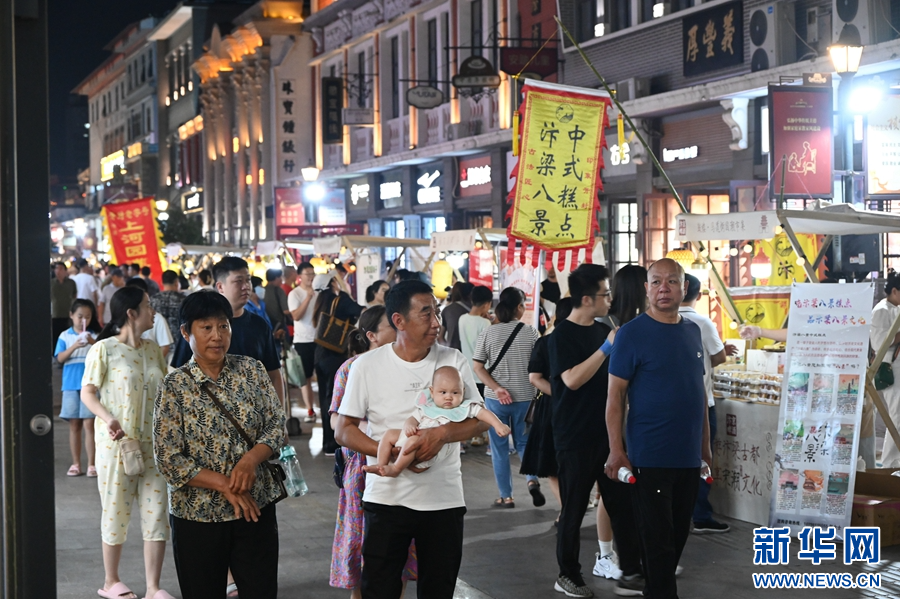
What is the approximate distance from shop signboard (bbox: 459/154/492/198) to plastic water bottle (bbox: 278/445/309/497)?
850 inches

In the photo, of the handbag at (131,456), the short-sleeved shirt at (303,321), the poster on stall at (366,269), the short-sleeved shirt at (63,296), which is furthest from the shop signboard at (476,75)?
the handbag at (131,456)

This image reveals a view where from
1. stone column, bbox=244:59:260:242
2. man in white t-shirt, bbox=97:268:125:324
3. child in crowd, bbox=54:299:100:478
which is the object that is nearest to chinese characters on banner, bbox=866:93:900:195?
child in crowd, bbox=54:299:100:478

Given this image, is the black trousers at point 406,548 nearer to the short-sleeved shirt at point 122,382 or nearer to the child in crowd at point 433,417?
→ the child in crowd at point 433,417

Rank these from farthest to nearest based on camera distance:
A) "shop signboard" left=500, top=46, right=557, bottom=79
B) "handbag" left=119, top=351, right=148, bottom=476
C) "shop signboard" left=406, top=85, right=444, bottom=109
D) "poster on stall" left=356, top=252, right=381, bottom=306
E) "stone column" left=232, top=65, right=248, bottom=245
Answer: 1. "stone column" left=232, top=65, right=248, bottom=245
2. "shop signboard" left=406, top=85, right=444, bottom=109
3. "shop signboard" left=500, top=46, right=557, bottom=79
4. "poster on stall" left=356, top=252, right=381, bottom=306
5. "handbag" left=119, top=351, right=148, bottom=476

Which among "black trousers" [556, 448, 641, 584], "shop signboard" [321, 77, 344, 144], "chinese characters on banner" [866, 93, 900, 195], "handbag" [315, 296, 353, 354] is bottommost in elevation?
"black trousers" [556, 448, 641, 584]

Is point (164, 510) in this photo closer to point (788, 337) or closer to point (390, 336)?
point (390, 336)

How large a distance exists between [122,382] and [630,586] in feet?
11.1

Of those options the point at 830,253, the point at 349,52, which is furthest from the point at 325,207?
the point at 830,253

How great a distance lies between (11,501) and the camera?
8.45 ft

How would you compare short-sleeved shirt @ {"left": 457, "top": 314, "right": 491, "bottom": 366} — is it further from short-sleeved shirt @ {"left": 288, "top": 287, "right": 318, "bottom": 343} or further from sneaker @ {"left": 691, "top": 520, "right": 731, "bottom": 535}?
sneaker @ {"left": 691, "top": 520, "right": 731, "bottom": 535}

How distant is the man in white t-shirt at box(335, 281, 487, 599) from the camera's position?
4785 millimetres

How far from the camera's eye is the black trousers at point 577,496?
6785mm

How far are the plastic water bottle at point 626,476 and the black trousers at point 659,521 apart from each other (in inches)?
2.0

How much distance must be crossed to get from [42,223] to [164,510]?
415 cm
